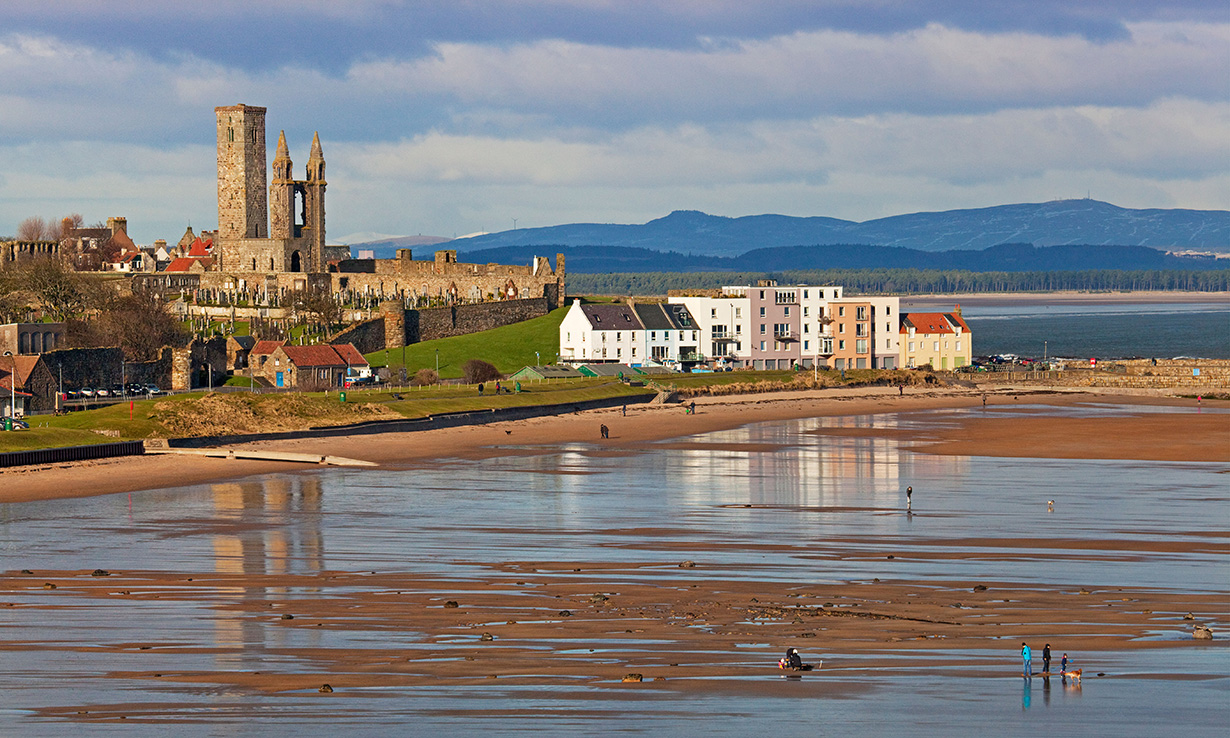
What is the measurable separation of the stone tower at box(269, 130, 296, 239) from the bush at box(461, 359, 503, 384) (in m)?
35.9

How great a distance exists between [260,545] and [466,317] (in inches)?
2829

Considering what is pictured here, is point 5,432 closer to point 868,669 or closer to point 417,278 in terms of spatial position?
point 868,669

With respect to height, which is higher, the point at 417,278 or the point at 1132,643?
the point at 417,278

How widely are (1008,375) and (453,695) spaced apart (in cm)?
9206

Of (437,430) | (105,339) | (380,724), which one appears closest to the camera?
(380,724)

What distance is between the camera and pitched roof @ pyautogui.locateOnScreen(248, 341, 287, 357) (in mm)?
83500

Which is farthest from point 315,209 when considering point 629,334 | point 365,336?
point 629,334

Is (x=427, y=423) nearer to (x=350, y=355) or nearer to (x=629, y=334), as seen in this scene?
(x=350, y=355)

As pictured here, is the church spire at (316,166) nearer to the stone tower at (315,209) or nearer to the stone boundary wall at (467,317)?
the stone tower at (315,209)

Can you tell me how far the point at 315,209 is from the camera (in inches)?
4766

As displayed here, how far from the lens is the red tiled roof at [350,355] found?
280 ft

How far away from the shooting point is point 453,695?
66.4 feet

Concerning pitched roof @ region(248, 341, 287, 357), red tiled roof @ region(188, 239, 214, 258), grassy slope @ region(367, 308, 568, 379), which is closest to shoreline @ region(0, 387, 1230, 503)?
grassy slope @ region(367, 308, 568, 379)

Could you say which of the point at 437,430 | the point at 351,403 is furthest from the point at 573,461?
the point at 351,403
